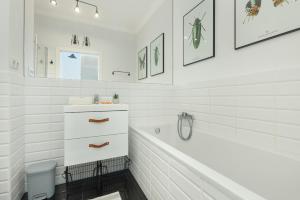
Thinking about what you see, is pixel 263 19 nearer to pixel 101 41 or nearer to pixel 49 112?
pixel 101 41

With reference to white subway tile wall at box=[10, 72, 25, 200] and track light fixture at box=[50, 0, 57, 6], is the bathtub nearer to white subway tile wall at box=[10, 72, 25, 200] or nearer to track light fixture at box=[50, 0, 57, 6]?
white subway tile wall at box=[10, 72, 25, 200]

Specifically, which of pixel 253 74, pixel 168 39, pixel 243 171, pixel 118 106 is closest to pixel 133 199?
pixel 118 106

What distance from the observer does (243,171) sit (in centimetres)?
114

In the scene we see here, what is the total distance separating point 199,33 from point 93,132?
1539 mm

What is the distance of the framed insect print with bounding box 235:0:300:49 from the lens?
939mm

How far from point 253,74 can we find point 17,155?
2012mm

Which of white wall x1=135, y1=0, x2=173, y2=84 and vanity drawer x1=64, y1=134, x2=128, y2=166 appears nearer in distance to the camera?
vanity drawer x1=64, y1=134, x2=128, y2=166

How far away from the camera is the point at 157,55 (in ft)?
7.29

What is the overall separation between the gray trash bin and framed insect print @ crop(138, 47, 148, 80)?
1.40 metres

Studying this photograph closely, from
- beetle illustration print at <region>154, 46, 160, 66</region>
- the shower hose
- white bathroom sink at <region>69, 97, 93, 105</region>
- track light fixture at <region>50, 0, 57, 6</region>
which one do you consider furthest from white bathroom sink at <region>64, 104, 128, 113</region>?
track light fixture at <region>50, 0, 57, 6</region>

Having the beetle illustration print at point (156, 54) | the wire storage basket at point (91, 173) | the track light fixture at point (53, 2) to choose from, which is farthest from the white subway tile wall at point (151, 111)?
the track light fixture at point (53, 2)

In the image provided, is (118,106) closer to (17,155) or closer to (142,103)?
(142,103)

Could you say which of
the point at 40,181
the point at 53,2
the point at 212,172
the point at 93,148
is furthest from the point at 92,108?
the point at 53,2

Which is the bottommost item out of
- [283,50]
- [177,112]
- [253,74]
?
[177,112]
